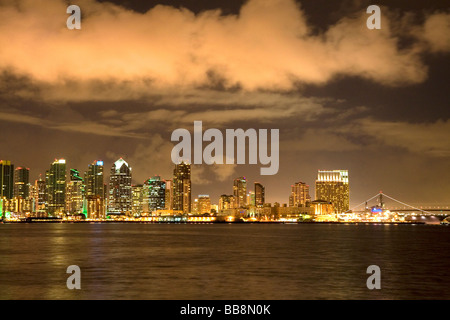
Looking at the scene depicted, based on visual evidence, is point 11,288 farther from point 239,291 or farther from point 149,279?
point 239,291

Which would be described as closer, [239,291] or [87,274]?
[239,291]

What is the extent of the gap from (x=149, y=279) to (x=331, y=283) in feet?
48.0
